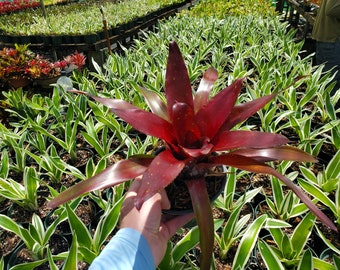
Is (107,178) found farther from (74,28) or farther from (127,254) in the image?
(74,28)

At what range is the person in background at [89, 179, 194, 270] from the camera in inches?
27.6

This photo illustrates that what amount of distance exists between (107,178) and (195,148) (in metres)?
0.23

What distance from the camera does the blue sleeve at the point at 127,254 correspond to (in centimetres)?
69

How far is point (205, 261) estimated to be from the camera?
603 millimetres

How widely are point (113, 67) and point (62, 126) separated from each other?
872mm

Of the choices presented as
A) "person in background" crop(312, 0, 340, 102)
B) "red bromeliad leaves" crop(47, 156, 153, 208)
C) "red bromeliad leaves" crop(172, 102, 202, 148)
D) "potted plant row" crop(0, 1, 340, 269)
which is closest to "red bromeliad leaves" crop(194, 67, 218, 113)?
"potted plant row" crop(0, 1, 340, 269)

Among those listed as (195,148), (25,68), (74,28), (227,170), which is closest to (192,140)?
(195,148)

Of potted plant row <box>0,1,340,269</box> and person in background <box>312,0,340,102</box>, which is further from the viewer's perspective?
person in background <box>312,0,340,102</box>

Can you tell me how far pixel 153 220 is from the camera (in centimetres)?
74

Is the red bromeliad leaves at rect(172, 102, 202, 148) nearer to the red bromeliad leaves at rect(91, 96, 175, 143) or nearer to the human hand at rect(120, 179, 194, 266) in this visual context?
the red bromeliad leaves at rect(91, 96, 175, 143)

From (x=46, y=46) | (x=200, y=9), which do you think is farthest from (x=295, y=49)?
(x=46, y=46)

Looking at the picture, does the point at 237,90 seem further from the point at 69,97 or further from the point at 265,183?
the point at 69,97

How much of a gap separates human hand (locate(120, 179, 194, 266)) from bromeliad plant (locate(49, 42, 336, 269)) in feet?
0.28

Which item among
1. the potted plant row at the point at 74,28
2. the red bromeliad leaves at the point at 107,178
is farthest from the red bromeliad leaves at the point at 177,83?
the potted plant row at the point at 74,28
